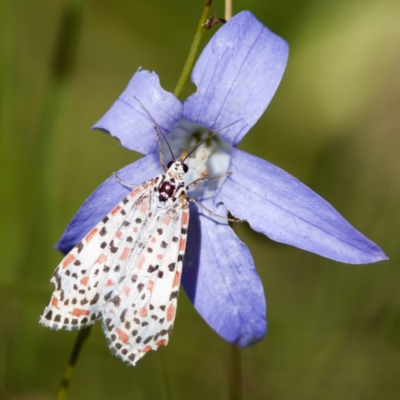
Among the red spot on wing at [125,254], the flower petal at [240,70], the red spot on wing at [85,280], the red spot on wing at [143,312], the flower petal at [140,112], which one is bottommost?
the red spot on wing at [143,312]

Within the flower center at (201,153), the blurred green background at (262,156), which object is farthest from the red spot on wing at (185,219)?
the blurred green background at (262,156)

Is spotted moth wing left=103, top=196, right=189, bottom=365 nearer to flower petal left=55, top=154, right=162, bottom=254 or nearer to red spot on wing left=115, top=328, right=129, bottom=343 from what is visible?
red spot on wing left=115, top=328, right=129, bottom=343

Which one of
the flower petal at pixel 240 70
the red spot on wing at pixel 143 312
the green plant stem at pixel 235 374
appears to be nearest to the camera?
the flower petal at pixel 240 70

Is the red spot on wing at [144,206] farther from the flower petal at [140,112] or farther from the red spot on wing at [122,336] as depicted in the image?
the red spot on wing at [122,336]

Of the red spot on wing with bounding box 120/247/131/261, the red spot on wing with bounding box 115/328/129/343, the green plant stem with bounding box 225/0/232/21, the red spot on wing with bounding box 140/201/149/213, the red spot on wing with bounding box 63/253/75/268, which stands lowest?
the red spot on wing with bounding box 115/328/129/343

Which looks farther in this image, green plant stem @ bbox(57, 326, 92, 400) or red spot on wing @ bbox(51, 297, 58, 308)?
green plant stem @ bbox(57, 326, 92, 400)

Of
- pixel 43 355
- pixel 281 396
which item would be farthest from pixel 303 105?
pixel 43 355

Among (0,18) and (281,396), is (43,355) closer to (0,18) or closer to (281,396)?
(281,396)

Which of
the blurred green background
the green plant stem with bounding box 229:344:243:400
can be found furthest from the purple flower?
the blurred green background

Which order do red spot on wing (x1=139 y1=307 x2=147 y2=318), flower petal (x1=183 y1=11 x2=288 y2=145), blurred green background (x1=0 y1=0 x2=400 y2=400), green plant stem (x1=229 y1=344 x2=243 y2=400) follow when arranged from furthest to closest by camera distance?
blurred green background (x1=0 y1=0 x2=400 y2=400) < green plant stem (x1=229 y1=344 x2=243 y2=400) < red spot on wing (x1=139 y1=307 x2=147 y2=318) < flower petal (x1=183 y1=11 x2=288 y2=145)
